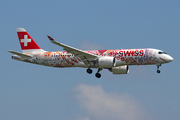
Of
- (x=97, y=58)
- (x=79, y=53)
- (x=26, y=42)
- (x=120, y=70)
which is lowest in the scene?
(x=120, y=70)

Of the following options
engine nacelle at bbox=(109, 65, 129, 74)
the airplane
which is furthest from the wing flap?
engine nacelle at bbox=(109, 65, 129, 74)

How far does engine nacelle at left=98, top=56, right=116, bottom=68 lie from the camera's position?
56.5 meters

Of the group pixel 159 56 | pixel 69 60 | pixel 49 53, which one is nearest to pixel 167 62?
pixel 159 56

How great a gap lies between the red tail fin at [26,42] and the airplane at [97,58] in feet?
0.75

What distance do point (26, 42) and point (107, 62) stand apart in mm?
17777

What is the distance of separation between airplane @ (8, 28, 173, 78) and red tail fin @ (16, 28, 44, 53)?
0.75 feet

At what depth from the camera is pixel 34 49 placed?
64688 millimetres

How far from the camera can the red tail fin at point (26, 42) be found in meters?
64.7

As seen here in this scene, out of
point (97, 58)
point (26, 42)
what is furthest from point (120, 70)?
point (26, 42)

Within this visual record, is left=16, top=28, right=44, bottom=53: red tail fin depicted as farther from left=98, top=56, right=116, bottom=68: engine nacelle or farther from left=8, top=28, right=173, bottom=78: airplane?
left=98, top=56, right=116, bottom=68: engine nacelle

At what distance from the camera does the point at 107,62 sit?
186ft

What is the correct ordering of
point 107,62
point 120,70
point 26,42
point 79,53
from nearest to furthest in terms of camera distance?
1. point 107,62
2. point 79,53
3. point 120,70
4. point 26,42

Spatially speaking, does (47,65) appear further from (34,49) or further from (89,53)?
(89,53)

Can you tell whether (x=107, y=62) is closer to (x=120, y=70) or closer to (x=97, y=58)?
(x=97, y=58)
